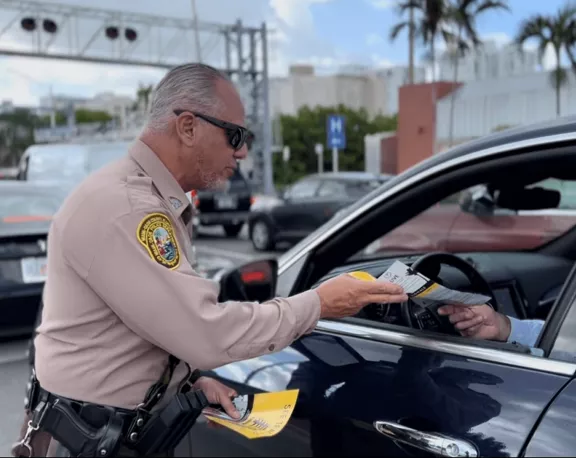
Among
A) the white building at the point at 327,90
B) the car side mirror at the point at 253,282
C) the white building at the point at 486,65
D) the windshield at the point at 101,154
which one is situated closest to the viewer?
the car side mirror at the point at 253,282

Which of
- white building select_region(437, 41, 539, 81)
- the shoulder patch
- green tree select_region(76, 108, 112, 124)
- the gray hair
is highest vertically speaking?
green tree select_region(76, 108, 112, 124)

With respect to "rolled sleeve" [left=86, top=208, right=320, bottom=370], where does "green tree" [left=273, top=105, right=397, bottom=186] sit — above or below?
above

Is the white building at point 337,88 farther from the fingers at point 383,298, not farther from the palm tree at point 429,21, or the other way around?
the fingers at point 383,298

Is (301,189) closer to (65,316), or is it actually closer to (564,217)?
(564,217)

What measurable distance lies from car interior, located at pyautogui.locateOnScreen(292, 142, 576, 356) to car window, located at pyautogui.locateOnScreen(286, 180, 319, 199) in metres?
8.62

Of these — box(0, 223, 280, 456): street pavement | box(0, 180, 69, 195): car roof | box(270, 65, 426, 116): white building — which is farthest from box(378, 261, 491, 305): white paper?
box(270, 65, 426, 116): white building

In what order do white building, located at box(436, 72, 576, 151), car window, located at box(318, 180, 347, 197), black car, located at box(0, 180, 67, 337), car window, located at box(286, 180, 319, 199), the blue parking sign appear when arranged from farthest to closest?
white building, located at box(436, 72, 576, 151), the blue parking sign, car window, located at box(286, 180, 319, 199), car window, located at box(318, 180, 347, 197), black car, located at box(0, 180, 67, 337)

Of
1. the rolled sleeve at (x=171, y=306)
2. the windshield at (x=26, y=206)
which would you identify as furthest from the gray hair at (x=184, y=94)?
the windshield at (x=26, y=206)

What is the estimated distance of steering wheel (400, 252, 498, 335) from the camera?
6.16 feet

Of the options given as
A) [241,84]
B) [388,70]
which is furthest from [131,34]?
[388,70]

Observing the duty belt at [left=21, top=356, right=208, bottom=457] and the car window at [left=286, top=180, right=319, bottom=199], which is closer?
the duty belt at [left=21, top=356, right=208, bottom=457]

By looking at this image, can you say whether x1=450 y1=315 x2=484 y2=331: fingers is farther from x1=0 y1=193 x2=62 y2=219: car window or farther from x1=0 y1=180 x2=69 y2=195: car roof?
x1=0 y1=180 x2=69 y2=195: car roof

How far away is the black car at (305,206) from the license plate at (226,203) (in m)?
1.38

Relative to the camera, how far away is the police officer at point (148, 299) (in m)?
1.45
